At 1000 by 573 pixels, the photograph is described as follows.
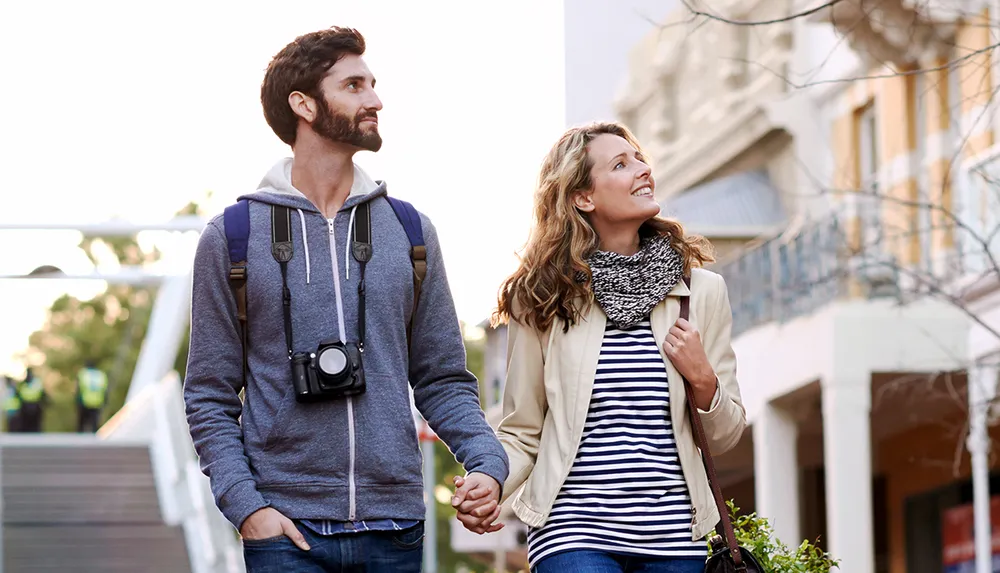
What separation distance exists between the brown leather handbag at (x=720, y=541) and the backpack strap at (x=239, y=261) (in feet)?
4.34

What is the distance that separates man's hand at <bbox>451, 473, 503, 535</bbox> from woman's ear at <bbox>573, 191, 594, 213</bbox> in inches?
50.2

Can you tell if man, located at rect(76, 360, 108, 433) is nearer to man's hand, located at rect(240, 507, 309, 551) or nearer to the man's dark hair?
the man's dark hair

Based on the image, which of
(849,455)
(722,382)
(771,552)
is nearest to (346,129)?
(722,382)

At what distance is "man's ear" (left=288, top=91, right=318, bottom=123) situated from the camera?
5297 millimetres

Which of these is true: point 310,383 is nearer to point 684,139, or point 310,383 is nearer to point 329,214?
point 329,214

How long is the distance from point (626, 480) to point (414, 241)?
0.94 meters

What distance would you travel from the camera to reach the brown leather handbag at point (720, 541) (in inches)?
221

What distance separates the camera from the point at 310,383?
492cm

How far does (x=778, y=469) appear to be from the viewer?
944 inches

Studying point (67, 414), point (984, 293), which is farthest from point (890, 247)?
point (67, 414)

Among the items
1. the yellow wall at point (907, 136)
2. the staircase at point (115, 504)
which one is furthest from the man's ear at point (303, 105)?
the staircase at point (115, 504)

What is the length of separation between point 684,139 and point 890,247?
12629 mm

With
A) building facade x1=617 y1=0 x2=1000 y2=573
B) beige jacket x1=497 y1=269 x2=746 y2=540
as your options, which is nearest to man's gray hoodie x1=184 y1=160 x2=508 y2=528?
beige jacket x1=497 y1=269 x2=746 y2=540

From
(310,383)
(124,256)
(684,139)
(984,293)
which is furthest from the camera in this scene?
(124,256)
